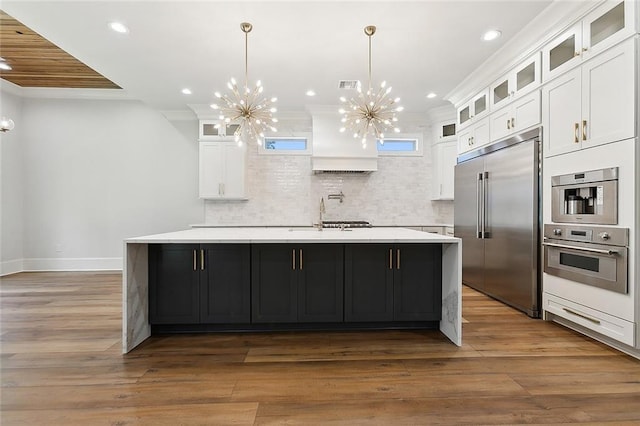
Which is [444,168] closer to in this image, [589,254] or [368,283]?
[589,254]

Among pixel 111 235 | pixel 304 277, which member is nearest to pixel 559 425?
pixel 304 277

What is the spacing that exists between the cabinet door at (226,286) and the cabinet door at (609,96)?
10.1ft

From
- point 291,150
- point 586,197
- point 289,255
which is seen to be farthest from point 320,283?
point 291,150

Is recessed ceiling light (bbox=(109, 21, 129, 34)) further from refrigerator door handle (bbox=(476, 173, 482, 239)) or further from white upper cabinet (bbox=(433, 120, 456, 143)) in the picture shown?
white upper cabinet (bbox=(433, 120, 456, 143))

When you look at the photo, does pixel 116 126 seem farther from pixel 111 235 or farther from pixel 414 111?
pixel 414 111

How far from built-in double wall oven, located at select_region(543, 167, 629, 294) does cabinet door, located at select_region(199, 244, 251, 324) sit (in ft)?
9.50

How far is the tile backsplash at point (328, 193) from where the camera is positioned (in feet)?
19.4

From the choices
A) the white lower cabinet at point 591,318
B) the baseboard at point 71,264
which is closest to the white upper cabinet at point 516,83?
the white lower cabinet at point 591,318

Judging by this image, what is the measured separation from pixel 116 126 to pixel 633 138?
709 centimetres

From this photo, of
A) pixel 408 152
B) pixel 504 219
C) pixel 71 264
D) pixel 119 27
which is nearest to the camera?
pixel 119 27

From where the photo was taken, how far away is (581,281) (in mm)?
2705

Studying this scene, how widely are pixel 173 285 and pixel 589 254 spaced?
3.59 m

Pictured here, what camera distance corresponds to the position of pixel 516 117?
3.49 meters

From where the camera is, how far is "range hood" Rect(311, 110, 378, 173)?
548cm
